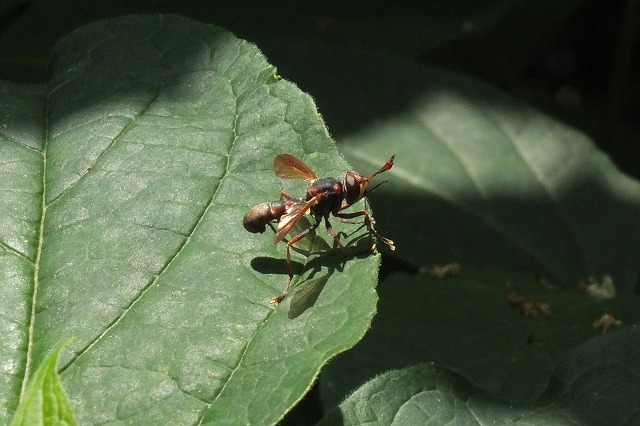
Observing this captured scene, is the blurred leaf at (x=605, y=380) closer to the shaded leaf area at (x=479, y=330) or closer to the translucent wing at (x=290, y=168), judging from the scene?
the shaded leaf area at (x=479, y=330)

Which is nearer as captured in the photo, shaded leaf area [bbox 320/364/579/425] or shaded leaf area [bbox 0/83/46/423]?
shaded leaf area [bbox 0/83/46/423]

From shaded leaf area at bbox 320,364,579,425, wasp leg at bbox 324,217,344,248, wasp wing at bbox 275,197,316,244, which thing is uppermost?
wasp wing at bbox 275,197,316,244

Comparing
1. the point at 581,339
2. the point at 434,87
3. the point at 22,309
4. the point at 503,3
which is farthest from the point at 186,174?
the point at 503,3

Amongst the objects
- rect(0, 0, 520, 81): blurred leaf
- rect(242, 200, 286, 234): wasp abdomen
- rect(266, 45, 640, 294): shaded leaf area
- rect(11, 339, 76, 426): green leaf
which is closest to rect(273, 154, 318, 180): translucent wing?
rect(242, 200, 286, 234): wasp abdomen

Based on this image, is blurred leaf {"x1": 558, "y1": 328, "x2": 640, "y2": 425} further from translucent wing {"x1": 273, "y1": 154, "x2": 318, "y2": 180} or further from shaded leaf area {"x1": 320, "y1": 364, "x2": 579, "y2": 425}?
translucent wing {"x1": 273, "y1": 154, "x2": 318, "y2": 180}

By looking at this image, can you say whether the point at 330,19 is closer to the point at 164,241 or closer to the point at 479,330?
the point at 479,330

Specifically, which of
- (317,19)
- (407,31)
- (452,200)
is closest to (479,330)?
(452,200)

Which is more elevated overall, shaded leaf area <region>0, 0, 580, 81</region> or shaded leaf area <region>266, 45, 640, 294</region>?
shaded leaf area <region>0, 0, 580, 81</region>
